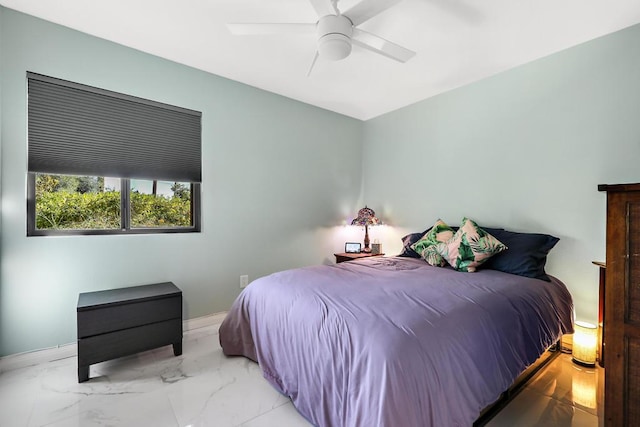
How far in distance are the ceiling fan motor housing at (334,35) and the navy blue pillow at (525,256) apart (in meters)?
2.00

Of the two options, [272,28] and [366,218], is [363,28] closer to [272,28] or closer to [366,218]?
[272,28]

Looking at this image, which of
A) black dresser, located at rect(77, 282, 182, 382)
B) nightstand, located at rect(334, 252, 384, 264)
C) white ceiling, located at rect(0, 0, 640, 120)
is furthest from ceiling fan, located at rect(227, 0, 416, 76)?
nightstand, located at rect(334, 252, 384, 264)

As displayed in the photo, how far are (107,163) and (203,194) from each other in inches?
30.9

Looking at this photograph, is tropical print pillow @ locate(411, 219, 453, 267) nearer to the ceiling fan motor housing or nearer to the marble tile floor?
the marble tile floor

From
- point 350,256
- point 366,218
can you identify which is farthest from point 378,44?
point 350,256

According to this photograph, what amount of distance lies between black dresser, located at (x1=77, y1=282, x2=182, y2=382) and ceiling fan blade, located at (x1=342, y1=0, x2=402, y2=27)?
2.28 meters

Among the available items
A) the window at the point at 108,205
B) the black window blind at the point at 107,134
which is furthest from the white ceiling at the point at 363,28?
the window at the point at 108,205

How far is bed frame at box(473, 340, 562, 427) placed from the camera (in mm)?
1575

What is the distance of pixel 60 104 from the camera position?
85.5 inches

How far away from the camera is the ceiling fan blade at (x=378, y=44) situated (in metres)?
1.85

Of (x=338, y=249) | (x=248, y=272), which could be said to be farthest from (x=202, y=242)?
(x=338, y=249)

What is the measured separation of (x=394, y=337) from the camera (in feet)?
3.93

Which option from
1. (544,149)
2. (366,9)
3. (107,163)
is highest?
(366,9)

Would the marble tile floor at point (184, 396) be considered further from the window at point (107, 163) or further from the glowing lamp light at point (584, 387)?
the window at point (107, 163)
